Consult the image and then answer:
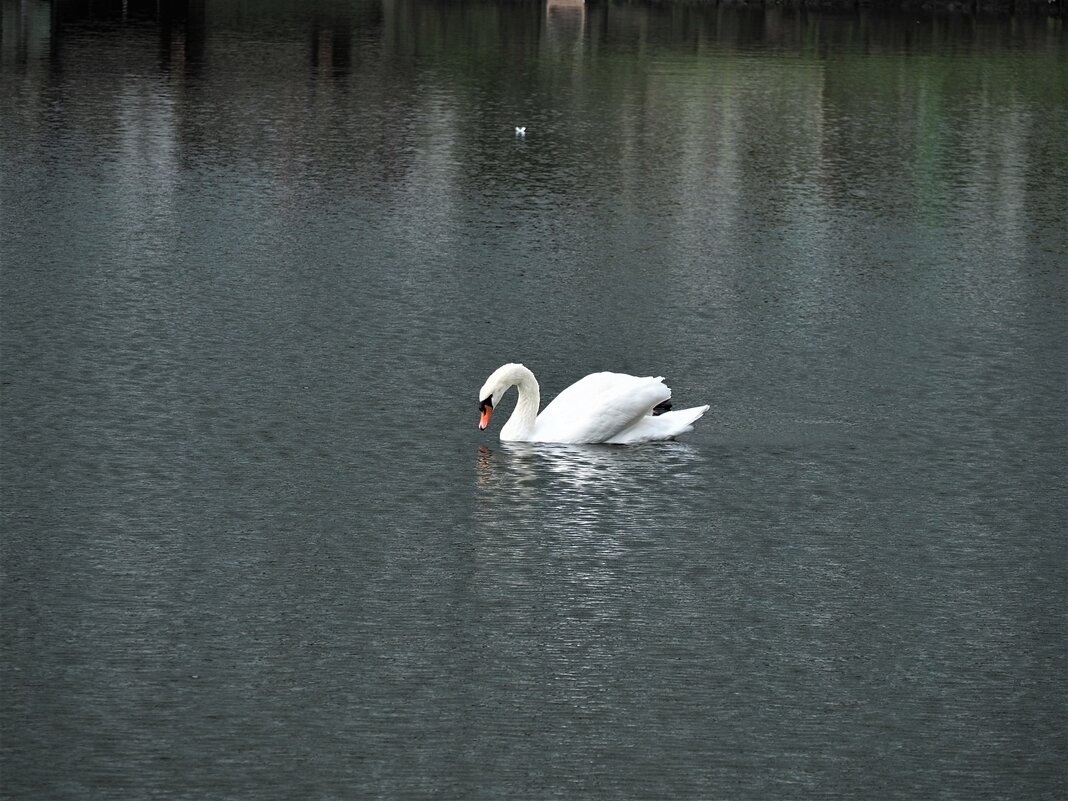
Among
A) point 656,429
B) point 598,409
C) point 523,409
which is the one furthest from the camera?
point 656,429

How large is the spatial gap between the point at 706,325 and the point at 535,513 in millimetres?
7511

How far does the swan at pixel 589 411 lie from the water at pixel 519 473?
Answer: 0.75 ft

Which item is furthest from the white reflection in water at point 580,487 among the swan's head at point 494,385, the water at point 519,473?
the swan's head at point 494,385

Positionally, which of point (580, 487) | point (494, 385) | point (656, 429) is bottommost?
point (580, 487)

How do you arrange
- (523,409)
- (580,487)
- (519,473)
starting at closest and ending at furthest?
(580,487)
(519,473)
(523,409)

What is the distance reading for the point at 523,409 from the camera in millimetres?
18156

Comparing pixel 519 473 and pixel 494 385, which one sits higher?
pixel 494 385

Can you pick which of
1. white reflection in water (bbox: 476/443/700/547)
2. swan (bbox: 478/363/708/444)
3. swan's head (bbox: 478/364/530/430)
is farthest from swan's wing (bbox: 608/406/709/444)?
swan's head (bbox: 478/364/530/430)

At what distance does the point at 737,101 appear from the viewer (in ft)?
148

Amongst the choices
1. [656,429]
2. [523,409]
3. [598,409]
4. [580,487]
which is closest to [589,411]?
[598,409]

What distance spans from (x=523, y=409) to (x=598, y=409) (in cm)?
64

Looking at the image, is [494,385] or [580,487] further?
[494,385]

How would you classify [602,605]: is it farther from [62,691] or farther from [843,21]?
[843,21]

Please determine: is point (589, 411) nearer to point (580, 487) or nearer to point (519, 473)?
point (519, 473)
